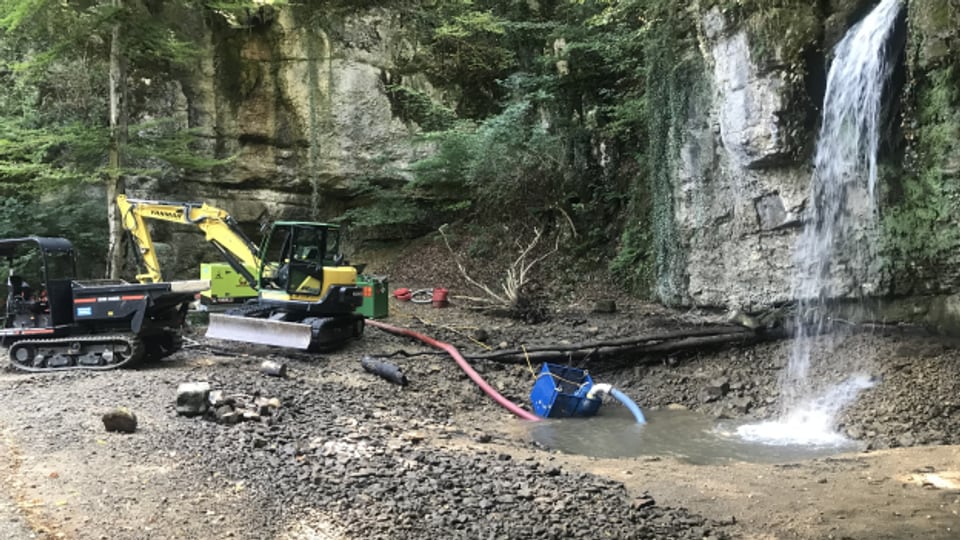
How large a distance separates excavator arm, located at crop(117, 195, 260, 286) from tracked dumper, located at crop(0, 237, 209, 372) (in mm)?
2206

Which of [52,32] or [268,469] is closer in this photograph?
[268,469]

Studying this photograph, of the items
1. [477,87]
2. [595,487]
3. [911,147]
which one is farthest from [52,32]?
[911,147]

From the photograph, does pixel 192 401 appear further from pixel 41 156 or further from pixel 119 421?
pixel 41 156

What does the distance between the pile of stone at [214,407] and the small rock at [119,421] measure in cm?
74

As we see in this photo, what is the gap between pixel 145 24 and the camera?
13133 millimetres

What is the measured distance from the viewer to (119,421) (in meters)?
5.63

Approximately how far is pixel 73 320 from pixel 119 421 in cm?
421

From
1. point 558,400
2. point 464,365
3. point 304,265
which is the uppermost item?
point 304,265

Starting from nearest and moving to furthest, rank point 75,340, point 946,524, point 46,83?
point 946,524 → point 75,340 → point 46,83

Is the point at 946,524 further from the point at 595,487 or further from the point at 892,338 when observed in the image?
the point at 892,338

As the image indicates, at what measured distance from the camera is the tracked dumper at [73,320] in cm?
883

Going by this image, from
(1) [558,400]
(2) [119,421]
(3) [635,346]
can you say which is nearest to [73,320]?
(2) [119,421]

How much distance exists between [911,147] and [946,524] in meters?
6.38

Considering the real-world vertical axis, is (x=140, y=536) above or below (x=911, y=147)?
below
